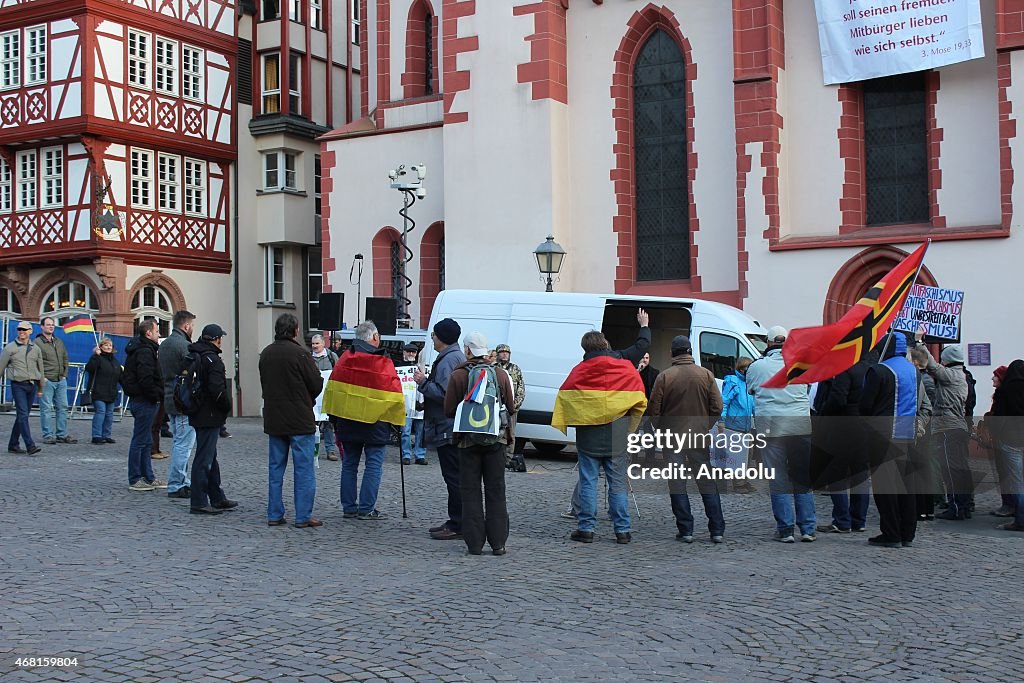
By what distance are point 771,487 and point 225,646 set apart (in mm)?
5580

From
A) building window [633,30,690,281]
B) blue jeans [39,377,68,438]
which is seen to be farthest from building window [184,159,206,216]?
blue jeans [39,377,68,438]

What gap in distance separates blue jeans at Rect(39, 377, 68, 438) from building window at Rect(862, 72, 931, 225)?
14.6 meters

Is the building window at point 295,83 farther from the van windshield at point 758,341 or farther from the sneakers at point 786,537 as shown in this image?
the sneakers at point 786,537

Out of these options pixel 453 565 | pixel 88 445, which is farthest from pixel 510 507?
pixel 88 445

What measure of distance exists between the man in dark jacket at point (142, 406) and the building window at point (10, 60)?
2138 cm

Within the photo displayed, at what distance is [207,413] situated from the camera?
35.7 ft

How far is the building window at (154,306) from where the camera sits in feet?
103

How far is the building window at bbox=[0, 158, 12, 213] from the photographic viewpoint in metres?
31.8

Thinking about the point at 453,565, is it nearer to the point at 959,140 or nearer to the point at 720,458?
the point at 720,458

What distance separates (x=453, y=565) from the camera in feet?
28.8

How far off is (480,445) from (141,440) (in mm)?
4875

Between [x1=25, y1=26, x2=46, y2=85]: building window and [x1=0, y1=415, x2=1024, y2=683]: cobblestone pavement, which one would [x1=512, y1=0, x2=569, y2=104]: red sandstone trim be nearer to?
[x1=25, y1=26, x2=46, y2=85]: building window

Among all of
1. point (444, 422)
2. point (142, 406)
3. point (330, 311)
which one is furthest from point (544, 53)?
point (444, 422)

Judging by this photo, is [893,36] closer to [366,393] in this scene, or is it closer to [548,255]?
[548,255]
